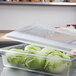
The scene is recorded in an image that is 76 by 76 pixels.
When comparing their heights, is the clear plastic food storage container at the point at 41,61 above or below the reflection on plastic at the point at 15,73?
above

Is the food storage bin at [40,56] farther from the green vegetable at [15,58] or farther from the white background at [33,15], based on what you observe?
the white background at [33,15]

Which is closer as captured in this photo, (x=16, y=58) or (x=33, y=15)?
(x=16, y=58)

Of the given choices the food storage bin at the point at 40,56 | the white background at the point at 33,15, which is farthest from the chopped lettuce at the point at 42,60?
the white background at the point at 33,15

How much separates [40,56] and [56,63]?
5 centimetres

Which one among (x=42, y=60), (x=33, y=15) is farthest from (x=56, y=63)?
(x=33, y=15)

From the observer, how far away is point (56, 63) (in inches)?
21.1

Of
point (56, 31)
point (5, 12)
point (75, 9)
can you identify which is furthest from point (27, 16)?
point (56, 31)

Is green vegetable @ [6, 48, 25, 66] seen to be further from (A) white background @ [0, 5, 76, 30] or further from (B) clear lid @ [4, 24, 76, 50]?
(A) white background @ [0, 5, 76, 30]

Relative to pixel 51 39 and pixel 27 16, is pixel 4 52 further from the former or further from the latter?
pixel 27 16

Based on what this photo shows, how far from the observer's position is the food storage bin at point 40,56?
0.54 m

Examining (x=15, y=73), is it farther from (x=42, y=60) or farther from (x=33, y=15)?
(x=33, y=15)

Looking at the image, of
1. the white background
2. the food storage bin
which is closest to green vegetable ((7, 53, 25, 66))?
the food storage bin

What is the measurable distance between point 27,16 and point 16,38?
233 centimetres

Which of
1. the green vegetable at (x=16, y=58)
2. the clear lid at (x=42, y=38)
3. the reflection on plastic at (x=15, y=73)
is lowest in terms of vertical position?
the reflection on plastic at (x=15, y=73)
